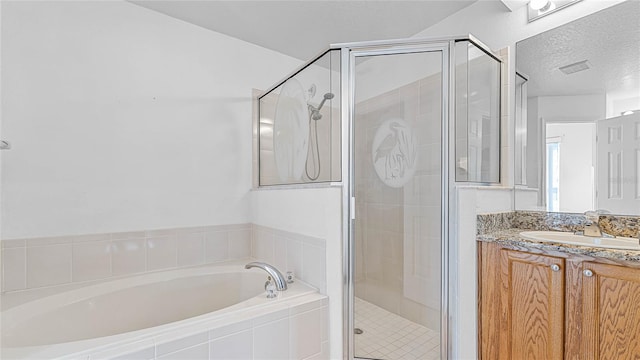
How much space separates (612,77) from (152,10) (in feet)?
9.31

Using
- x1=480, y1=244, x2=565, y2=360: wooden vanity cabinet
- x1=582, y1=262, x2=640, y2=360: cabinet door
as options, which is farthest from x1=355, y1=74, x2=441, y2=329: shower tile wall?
x1=582, y1=262, x2=640, y2=360: cabinet door

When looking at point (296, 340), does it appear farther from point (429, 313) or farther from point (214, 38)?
point (214, 38)

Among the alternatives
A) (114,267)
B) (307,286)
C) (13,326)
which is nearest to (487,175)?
(307,286)

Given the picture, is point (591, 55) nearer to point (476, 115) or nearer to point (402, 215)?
point (476, 115)

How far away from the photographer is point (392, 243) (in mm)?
1886

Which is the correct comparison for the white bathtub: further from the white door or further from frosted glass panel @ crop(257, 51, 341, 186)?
the white door

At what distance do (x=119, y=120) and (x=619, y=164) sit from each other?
2897 millimetres

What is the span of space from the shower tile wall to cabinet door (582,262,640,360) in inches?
24.5

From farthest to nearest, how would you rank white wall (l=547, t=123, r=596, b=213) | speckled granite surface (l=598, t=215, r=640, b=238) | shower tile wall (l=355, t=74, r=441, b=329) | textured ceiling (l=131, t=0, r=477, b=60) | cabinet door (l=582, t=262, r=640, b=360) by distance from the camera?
1. textured ceiling (l=131, t=0, r=477, b=60)
2. shower tile wall (l=355, t=74, r=441, b=329)
3. white wall (l=547, t=123, r=596, b=213)
4. speckled granite surface (l=598, t=215, r=640, b=238)
5. cabinet door (l=582, t=262, r=640, b=360)

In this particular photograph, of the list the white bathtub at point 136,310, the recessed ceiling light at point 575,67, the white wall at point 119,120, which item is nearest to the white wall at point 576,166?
the recessed ceiling light at point 575,67

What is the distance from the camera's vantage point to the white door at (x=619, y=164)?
1.42 meters

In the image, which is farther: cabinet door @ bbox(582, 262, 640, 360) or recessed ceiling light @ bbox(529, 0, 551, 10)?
recessed ceiling light @ bbox(529, 0, 551, 10)

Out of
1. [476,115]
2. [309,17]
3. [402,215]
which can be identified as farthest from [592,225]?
[309,17]

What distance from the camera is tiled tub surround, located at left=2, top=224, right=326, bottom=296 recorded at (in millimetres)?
1735
